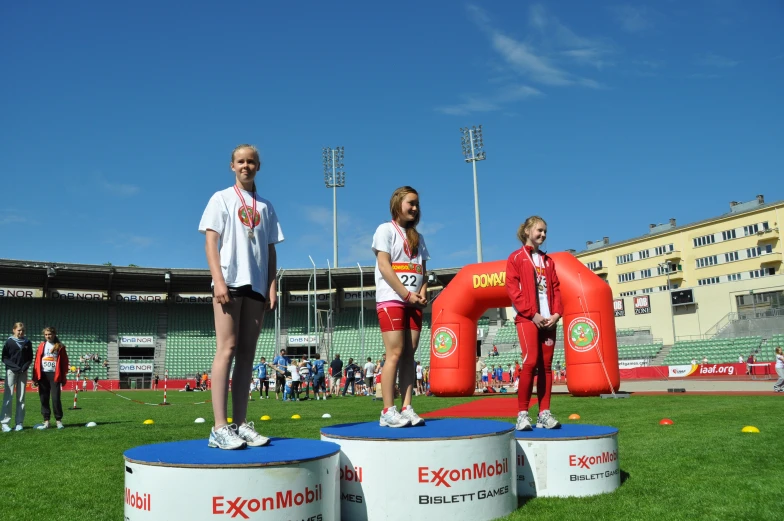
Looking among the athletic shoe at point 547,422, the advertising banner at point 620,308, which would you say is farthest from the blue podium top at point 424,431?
the advertising banner at point 620,308

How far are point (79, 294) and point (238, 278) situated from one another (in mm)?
48797

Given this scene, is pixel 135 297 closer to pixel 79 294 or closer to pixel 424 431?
pixel 79 294

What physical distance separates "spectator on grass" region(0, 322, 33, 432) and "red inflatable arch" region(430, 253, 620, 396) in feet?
37.7

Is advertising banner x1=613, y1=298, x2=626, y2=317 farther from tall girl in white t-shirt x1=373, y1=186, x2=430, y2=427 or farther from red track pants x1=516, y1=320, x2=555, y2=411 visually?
tall girl in white t-shirt x1=373, y1=186, x2=430, y2=427

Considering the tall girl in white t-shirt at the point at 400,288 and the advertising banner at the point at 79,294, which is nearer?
the tall girl in white t-shirt at the point at 400,288

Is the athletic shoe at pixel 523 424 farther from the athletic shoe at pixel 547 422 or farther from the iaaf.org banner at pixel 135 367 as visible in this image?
the iaaf.org banner at pixel 135 367

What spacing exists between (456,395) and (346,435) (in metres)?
15.5

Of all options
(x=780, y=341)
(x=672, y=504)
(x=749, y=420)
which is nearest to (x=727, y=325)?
(x=780, y=341)

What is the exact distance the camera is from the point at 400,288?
14.7ft

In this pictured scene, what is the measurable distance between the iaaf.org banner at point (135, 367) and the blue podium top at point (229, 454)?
4456cm

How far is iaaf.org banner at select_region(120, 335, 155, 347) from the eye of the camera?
45.9m

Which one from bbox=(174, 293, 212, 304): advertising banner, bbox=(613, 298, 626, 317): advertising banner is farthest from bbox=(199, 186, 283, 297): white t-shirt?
bbox=(613, 298, 626, 317): advertising banner

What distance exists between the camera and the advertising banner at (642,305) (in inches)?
1881

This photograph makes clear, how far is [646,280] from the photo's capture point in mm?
62344
